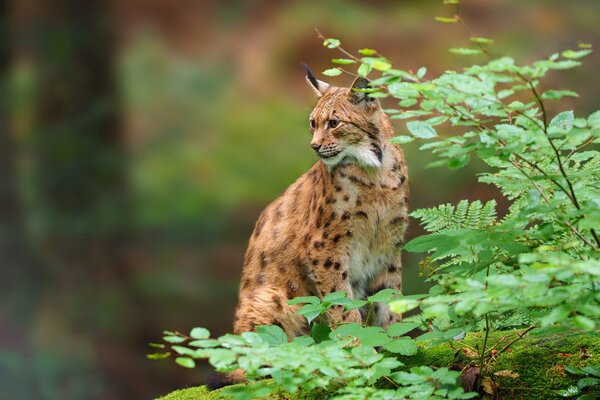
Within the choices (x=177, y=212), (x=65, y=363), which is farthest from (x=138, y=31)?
(x=65, y=363)

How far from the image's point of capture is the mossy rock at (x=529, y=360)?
3.51 metres

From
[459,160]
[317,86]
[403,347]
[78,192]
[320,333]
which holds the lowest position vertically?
[403,347]

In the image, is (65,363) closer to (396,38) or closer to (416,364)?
(396,38)

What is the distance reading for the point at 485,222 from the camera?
3791mm

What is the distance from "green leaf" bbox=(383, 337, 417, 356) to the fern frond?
1.85 feet

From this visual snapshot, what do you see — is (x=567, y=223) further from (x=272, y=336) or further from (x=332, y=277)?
(x=332, y=277)

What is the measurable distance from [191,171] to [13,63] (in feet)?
6.78

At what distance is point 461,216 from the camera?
3898 mm

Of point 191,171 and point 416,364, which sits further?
point 191,171

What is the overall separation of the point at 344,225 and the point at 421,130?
171 centimetres

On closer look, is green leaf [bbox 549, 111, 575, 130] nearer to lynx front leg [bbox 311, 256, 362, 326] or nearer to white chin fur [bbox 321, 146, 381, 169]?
white chin fur [bbox 321, 146, 381, 169]

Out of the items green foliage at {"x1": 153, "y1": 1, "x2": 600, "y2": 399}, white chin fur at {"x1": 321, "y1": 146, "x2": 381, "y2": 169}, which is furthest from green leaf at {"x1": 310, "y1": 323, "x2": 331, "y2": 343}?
white chin fur at {"x1": 321, "y1": 146, "x2": 381, "y2": 169}

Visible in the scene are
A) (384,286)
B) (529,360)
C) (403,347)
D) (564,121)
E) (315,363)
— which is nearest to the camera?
(315,363)

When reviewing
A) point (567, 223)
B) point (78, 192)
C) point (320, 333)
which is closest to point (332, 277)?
point (320, 333)
